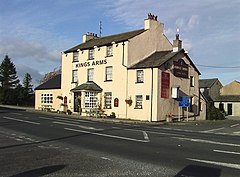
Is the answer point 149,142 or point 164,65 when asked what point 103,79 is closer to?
point 164,65

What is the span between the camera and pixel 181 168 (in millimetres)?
9195

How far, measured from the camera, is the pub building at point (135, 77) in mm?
34156

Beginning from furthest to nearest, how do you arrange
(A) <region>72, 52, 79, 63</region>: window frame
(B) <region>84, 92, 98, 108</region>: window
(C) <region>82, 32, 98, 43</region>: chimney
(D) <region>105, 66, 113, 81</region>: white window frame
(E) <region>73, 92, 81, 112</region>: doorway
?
(C) <region>82, 32, 98, 43</region>: chimney
(A) <region>72, 52, 79, 63</region>: window frame
(E) <region>73, 92, 81, 112</region>: doorway
(B) <region>84, 92, 98, 108</region>: window
(D) <region>105, 66, 113, 81</region>: white window frame

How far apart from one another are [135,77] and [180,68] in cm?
521

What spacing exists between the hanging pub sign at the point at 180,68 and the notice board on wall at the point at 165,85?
1529mm

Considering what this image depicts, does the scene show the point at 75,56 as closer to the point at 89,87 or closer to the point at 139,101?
the point at 89,87

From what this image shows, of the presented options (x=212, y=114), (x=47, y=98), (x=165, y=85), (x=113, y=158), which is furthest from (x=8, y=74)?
(x=113, y=158)

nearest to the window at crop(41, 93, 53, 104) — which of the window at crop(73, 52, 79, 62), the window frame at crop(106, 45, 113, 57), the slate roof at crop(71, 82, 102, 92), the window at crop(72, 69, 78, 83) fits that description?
the window at crop(72, 69, 78, 83)

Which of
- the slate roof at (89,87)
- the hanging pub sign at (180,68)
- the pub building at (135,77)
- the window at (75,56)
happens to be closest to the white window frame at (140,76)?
the pub building at (135,77)

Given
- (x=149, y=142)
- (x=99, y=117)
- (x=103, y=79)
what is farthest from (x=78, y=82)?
(x=149, y=142)

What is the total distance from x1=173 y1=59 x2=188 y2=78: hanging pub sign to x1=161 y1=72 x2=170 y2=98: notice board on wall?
1.53m

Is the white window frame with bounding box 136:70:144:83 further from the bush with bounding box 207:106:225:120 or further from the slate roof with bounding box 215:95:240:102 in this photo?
the slate roof with bounding box 215:95:240:102

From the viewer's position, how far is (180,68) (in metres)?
37.1

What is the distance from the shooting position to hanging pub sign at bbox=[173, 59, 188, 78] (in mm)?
36125
